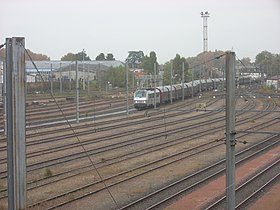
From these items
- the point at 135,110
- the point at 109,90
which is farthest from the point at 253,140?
the point at 109,90

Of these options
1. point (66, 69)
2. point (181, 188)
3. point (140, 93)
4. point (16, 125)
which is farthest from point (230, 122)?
point (66, 69)

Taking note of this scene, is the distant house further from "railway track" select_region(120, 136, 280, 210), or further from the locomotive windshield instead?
"railway track" select_region(120, 136, 280, 210)

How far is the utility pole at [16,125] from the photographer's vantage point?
4902 mm

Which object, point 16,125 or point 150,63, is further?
point 150,63

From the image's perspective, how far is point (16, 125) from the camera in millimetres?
4930

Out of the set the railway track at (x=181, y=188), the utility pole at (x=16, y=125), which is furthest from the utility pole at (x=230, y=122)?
the utility pole at (x=16, y=125)

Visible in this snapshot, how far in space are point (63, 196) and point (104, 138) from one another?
10440 millimetres

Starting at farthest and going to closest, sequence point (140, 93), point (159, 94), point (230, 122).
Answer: point (159, 94)
point (140, 93)
point (230, 122)

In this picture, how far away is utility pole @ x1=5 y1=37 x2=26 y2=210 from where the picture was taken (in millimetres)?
4902

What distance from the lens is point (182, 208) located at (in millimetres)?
9703

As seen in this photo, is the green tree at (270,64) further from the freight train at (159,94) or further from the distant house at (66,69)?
the distant house at (66,69)

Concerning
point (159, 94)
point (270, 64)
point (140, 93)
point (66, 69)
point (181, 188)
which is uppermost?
point (270, 64)

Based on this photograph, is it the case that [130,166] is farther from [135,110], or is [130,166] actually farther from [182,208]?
[135,110]

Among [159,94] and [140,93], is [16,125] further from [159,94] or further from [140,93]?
[159,94]
